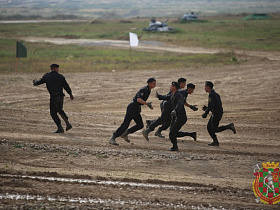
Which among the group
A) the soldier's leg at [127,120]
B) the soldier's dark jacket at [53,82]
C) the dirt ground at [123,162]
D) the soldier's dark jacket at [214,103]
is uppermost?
the soldier's dark jacket at [53,82]

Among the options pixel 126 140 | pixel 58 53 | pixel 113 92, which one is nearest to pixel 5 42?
pixel 58 53

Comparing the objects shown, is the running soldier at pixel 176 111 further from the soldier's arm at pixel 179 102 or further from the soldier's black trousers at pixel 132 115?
the soldier's black trousers at pixel 132 115

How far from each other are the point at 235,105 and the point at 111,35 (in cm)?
4091

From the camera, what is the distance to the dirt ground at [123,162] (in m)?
6.63

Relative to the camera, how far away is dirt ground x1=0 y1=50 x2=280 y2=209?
21.8ft

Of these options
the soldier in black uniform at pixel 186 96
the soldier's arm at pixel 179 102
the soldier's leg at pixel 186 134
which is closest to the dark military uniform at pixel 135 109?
the soldier's arm at pixel 179 102

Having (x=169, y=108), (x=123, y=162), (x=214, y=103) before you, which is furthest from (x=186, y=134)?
(x=123, y=162)

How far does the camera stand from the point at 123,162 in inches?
344

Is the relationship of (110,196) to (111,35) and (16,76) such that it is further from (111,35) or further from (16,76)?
(111,35)

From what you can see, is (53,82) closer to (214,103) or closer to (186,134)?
(186,134)

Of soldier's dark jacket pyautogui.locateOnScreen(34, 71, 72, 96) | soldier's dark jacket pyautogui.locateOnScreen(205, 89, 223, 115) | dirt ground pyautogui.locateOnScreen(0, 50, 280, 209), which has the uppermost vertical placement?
soldier's dark jacket pyautogui.locateOnScreen(34, 71, 72, 96)

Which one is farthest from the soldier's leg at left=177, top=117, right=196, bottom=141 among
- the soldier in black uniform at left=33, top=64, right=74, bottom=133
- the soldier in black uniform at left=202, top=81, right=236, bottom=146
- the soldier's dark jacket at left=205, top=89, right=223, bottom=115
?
the soldier in black uniform at left=33, top=64, right=74, bottom=133

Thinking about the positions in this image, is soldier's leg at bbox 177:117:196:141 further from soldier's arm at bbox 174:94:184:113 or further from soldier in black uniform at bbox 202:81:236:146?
soldier's arm at bbox 174:94:184:113

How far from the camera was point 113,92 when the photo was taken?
20.0 m
